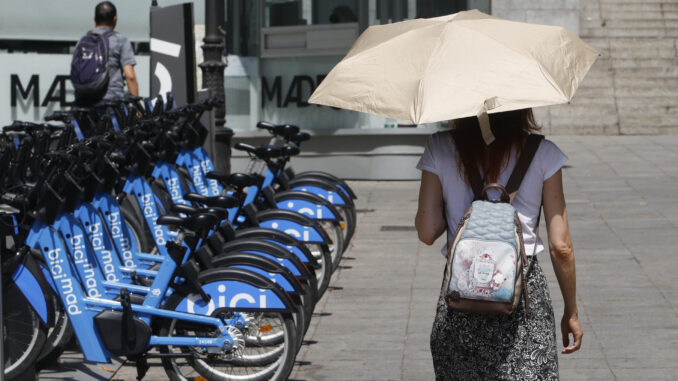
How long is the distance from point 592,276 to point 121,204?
352 centimetres

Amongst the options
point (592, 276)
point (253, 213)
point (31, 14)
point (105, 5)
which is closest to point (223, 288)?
point (253, 213)

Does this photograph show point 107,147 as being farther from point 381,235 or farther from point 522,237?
point 381,235

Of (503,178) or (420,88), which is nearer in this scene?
(420,88)

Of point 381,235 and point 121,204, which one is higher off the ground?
point 121,204

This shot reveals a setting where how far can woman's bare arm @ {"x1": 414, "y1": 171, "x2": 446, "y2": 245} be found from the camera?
12.1 feet

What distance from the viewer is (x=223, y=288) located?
550 centimetres

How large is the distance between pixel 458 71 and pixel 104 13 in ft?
23.1

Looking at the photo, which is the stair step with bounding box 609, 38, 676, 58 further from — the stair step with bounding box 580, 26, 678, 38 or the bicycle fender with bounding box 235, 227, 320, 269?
the bicycle fender with bounding box 235, 227, 320, 269

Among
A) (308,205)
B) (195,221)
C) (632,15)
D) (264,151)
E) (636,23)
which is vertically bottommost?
(308,205)

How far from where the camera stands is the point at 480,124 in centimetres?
345

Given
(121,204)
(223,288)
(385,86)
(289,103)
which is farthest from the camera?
(289,103)

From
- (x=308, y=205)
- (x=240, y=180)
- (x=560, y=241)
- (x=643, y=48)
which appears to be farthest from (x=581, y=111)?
(x=560, y=241)

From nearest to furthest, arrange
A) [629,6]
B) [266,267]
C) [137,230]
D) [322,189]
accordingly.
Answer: [266,267] → [137,230] → [322,189] → [629,6]

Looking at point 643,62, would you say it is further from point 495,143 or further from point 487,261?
point 487,261
